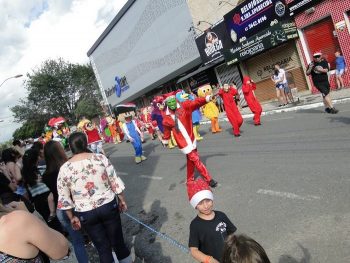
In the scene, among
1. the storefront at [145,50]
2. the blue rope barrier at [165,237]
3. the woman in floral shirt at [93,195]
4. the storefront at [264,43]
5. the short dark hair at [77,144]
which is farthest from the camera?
the storefront at [145,50]

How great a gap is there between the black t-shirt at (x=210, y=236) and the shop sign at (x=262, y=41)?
15.2 metres

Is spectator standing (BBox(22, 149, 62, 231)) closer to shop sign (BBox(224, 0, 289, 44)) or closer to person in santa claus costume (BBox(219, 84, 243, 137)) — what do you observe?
person in santa claus costume (BBox(219, 84, 243, 137))

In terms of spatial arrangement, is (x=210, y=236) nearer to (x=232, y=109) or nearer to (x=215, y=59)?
(x=232, y=109)

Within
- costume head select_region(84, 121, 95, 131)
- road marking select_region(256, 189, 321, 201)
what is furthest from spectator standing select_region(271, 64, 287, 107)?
road marking select_region(256, 189, 321, 201)

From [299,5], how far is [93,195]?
584 inches

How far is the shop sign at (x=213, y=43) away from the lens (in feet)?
71.3

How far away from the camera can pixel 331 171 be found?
6.21 m

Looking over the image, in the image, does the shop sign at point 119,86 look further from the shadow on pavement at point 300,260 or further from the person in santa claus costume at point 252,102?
the shadow on pavement at point 300,260

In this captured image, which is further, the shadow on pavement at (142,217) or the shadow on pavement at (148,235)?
the shadow on pavement at (142,217)

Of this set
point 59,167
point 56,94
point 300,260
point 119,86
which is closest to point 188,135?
point 59,167

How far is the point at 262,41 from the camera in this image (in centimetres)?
1844

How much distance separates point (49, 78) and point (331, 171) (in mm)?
53536

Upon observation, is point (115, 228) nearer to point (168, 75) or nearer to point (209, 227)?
point (209, 227)

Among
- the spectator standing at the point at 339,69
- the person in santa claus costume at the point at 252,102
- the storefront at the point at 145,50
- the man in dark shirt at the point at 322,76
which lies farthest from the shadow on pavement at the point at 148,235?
the storefront at the point at 145,50
